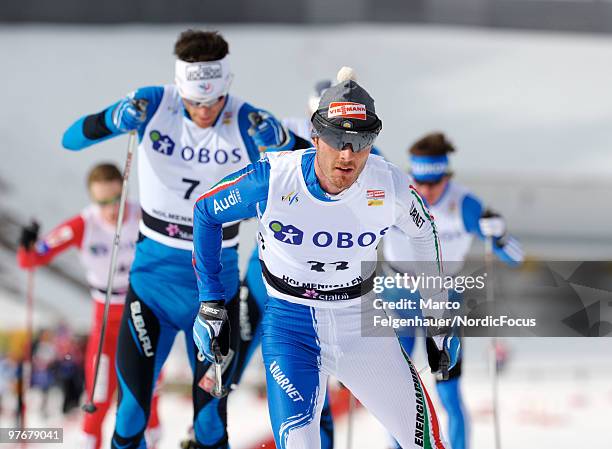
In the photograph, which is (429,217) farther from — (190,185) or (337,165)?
(190,185)

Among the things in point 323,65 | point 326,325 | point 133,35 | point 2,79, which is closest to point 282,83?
point 323,65

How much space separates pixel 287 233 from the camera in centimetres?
374

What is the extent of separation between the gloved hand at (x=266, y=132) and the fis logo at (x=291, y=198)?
1019mm

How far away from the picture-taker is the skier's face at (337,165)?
3.49 meters

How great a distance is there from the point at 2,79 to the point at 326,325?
431 inches

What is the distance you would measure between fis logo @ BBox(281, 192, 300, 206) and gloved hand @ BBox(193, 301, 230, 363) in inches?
23.8

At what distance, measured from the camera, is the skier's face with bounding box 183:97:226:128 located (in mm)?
4582

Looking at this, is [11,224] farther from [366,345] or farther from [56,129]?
[366,345]

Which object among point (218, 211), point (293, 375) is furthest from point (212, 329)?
point (218, 211)

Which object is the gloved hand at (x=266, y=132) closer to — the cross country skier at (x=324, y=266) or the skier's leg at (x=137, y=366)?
the cross country skier at (x=324, y=266)

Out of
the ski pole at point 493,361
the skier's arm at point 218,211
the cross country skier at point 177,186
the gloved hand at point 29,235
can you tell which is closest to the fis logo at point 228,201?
the skier's arm at point 218,211

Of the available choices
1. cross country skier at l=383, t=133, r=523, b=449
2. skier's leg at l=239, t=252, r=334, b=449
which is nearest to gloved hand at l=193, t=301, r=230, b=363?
skier's leg at l=239, t=252, r=334, b=449

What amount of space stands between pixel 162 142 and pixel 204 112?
0.88 ft

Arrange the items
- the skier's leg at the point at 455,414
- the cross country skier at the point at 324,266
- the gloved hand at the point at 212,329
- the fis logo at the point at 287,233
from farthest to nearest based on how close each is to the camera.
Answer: the skier's leg at the point at 455,414, the gloved hand at the point at 212,329, the fis logo at the point at 287,233, the cross country skier at the point at 324,266
